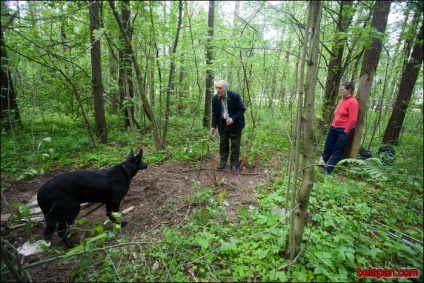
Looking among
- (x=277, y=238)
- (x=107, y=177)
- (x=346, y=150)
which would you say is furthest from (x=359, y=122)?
(x=107, y=177)

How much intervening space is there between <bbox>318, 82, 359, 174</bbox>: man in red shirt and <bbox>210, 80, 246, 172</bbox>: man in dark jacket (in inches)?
80.0

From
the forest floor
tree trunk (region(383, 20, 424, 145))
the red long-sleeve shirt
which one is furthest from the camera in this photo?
tree trunk (region(383, 20, 424, 145))

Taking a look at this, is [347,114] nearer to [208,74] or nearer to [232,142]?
[232,142]

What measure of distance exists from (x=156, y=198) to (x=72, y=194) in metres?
1.39

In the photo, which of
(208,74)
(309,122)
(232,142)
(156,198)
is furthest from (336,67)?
(156,198)

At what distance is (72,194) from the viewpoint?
2.58 meters

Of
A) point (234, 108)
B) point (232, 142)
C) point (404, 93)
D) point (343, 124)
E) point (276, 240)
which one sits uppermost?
point (404, 93)

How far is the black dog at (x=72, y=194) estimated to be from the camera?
2.45 metres

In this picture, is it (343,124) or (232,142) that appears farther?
(232,142)

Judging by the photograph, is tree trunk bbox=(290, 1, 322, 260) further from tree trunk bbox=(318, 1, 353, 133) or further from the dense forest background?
tree trunk bbox=(318, 1, 353, 133)

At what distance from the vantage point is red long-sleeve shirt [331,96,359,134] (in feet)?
13.0

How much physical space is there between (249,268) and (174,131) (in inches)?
237

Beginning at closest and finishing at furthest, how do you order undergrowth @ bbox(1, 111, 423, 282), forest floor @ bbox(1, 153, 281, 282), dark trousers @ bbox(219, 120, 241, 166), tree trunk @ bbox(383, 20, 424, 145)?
1. undergrowth @ bbox(1, 111, 423, 282)
2. forest floor @ bbox(1, 153, 281, 282)
3. dark trousers @ bbox(219, 120, 241, 166)
4. tree trunk @ bbox(383, 20, 424, 145)

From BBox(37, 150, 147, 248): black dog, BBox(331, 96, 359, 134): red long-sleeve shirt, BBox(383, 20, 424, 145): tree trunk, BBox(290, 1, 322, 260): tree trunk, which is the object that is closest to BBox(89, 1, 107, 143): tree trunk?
BBox(37, 150, 147, 248): black dog
